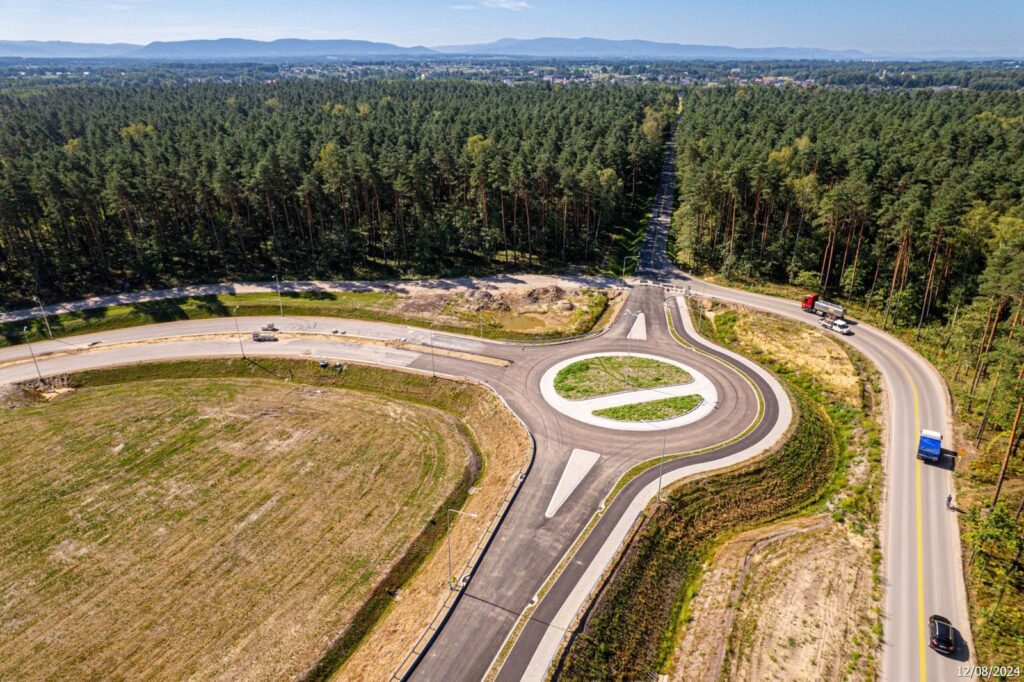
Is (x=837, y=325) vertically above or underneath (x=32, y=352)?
above

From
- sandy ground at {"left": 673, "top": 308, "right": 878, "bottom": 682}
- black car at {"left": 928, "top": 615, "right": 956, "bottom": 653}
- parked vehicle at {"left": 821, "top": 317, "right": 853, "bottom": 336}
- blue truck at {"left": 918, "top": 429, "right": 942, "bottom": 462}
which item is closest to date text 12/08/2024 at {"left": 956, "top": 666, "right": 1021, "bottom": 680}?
black car at {"left": 928, "top": 615, "right": 956, "bottom": 653}

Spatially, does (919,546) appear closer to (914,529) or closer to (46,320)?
(914,529)

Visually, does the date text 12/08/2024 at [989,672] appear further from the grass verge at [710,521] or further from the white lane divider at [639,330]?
the white lane divider at [639,330]

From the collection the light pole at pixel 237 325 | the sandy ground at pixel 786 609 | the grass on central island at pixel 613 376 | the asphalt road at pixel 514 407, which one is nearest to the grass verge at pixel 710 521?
the sandy ground at pixel 786 609

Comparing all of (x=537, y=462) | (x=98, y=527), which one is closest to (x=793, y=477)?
(x=537, y=462)

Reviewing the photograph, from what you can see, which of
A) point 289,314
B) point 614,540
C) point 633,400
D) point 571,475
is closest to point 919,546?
point 614,540

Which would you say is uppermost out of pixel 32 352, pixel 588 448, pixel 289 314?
pixel 289 314
